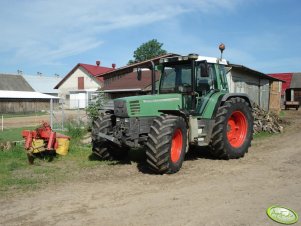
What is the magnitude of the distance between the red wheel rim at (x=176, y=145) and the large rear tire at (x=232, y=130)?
1.27 m

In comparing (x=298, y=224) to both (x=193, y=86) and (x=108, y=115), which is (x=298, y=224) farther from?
(x=108, y=115)

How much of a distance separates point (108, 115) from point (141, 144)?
3.97ft

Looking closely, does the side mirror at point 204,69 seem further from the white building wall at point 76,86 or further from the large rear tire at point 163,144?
the white building wall at point 76,86

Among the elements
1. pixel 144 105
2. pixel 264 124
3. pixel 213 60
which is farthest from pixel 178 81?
pixel 264 124

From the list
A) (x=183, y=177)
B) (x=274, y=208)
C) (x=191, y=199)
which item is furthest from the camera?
(x=183, y=177)

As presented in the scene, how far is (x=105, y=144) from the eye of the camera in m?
9.10

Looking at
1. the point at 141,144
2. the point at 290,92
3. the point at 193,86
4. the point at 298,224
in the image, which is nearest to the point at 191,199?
the point at 298,224

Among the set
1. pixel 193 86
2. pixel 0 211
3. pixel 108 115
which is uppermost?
pixel 193 86

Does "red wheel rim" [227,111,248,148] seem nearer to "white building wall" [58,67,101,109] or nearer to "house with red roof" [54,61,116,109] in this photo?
"house with red roof" [54,61,116,109]

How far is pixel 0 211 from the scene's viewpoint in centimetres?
565

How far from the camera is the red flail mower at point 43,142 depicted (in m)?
9.29

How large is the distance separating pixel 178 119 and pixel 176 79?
5.24 ft

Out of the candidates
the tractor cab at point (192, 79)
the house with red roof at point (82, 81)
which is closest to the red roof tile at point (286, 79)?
the house with red roof at point (82, 81)

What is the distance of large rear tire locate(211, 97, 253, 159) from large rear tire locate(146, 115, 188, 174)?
1469 mm
